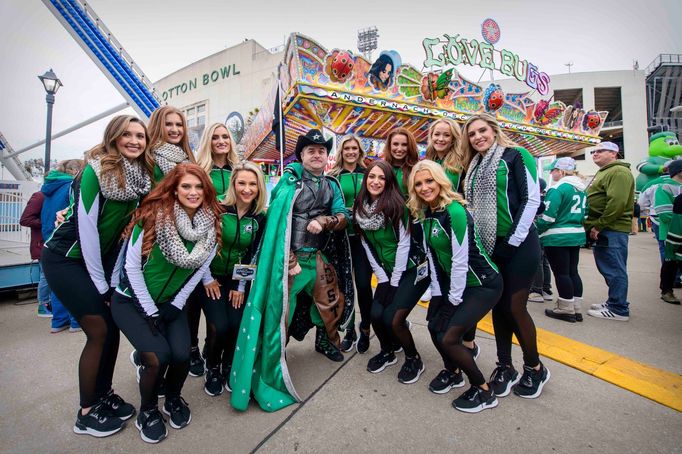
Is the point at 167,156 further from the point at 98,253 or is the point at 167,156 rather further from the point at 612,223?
the point at 612,223

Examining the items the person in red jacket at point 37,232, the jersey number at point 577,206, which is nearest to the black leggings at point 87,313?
the person in red jacket at point 37,232

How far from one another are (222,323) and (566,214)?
386 centimetres

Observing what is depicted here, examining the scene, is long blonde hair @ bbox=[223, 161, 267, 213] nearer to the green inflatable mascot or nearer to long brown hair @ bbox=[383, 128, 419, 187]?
long brown hair @ bbox=[383, 128, 419, 187]

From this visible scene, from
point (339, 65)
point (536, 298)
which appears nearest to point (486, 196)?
point (536, 298)

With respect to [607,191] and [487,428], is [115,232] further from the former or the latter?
[607,191]

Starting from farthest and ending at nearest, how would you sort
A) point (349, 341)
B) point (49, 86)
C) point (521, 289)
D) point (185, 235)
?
point (49, 86) < point (349, 341) < point (521, 289) < point (185, 235)

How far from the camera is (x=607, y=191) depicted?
3.72m

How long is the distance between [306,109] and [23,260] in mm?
5449

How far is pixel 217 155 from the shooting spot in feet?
9.52

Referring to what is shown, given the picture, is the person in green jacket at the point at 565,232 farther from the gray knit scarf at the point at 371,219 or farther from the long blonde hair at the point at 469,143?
the gray knit scarf at the point at 371,219

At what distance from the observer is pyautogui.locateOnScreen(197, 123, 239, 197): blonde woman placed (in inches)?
110

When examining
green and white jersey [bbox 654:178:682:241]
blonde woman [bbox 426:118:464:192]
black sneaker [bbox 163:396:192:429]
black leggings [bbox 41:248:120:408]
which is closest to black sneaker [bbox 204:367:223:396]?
black sneaker [bbox 163:396:192:429]

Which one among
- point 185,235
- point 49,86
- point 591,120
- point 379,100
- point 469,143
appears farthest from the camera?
point 591,120

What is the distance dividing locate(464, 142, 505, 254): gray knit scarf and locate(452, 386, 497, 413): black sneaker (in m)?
0.97
